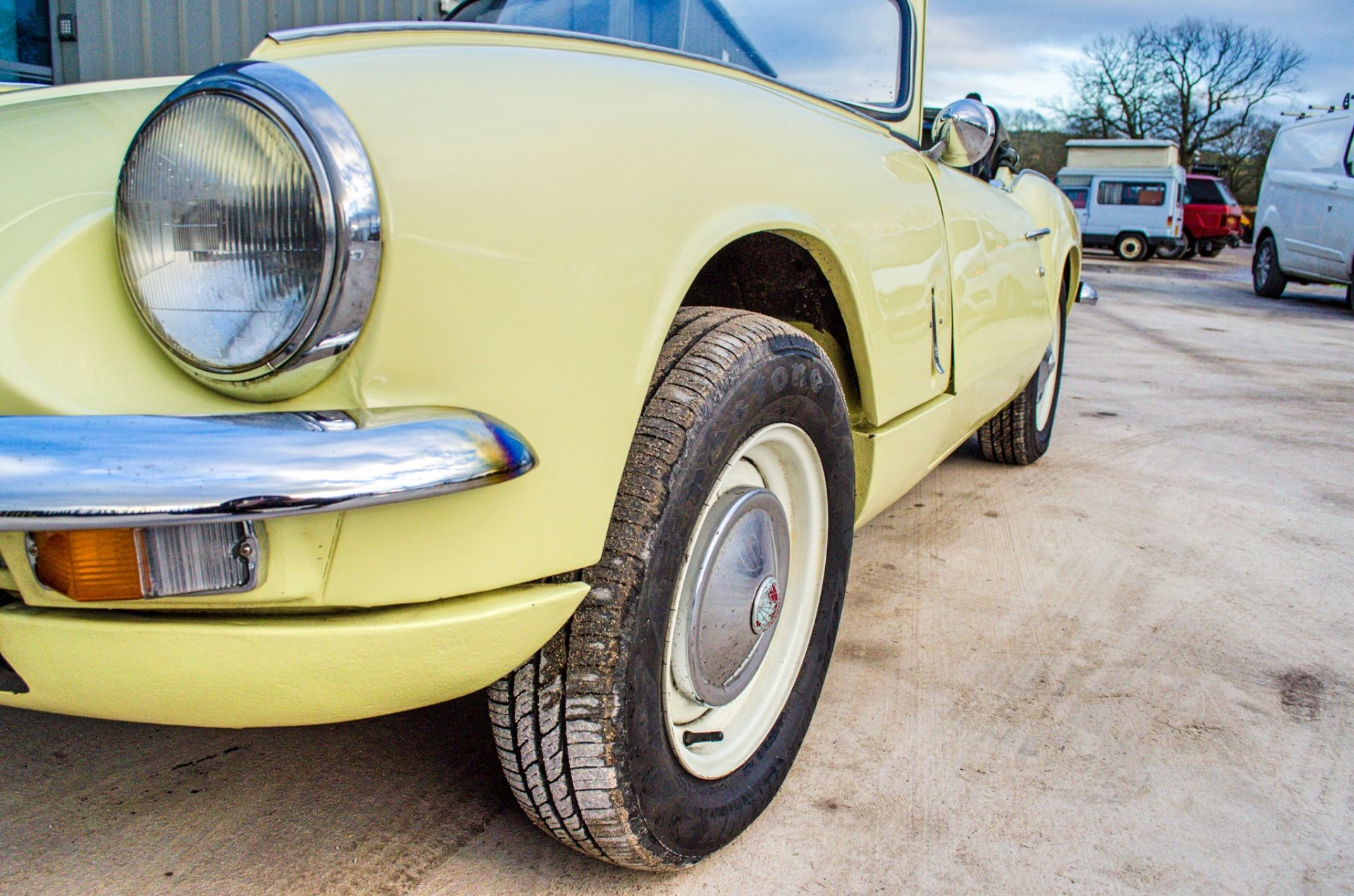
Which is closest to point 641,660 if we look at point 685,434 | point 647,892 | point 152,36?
point 685,434

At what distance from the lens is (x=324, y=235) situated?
3.36 feet

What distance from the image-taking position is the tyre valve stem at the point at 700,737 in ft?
5.19

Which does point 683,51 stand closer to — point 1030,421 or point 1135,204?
point 1030,421

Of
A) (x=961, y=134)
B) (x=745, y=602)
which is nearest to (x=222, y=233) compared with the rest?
(x=745, y=602)

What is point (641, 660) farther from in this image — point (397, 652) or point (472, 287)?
point (472, 287)

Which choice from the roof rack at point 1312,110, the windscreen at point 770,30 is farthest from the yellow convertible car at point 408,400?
the roof rack at point 1312,110

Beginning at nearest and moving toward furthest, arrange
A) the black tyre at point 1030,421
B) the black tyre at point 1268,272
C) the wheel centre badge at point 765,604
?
the wheel centre badge at point 765,604, the black tyre at point 1030,421, the black tyre at point 1268,272

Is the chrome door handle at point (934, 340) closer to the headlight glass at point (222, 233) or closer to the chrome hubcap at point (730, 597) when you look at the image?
the chrome hubcap at point (730, 597)

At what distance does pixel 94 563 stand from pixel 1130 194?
861 inches

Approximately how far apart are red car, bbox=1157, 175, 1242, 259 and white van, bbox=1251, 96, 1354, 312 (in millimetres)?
9058

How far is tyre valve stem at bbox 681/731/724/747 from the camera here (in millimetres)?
1581

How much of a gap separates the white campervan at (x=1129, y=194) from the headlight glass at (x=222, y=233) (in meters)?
20.7

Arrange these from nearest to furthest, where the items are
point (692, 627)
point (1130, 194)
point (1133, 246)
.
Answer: point (692, 627) → point (1130, 194) → point (1133, 246)

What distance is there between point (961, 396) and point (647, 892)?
4.64ft
